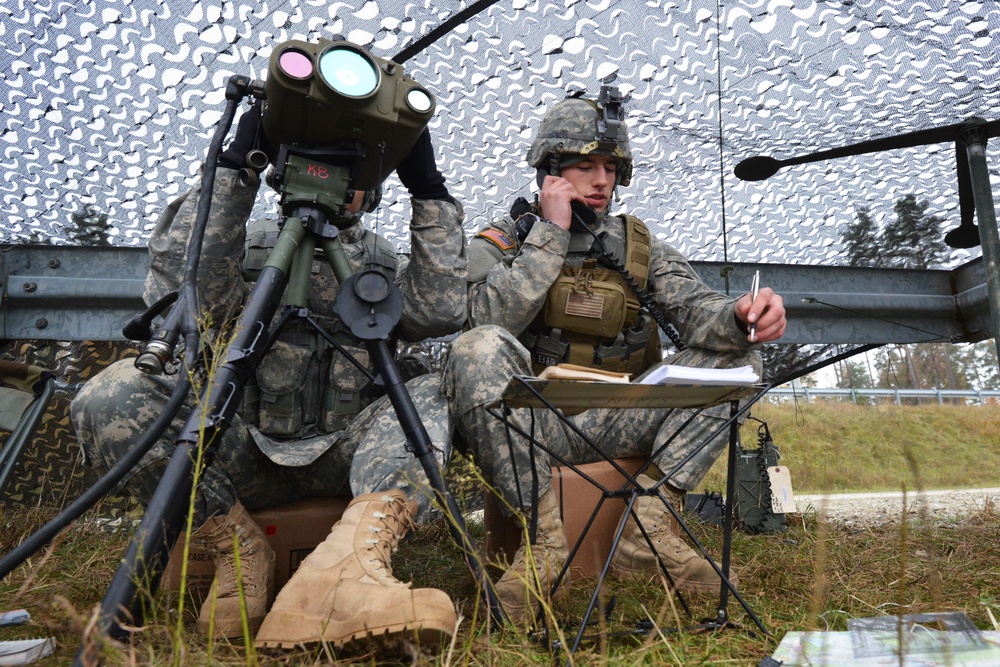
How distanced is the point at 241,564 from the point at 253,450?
1.22 ft

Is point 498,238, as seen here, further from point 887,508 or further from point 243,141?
point 887,508

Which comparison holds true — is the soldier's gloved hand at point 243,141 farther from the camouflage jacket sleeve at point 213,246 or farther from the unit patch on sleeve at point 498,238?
the unit patch on sleeve at point 498,238

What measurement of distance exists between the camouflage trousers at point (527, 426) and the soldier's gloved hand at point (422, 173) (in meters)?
0.45

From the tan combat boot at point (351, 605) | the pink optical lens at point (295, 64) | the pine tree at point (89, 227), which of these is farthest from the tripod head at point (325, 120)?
the pine tree at point (89, 227)

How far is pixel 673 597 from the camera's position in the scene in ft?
6.60

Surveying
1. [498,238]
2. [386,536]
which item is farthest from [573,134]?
[386,536]

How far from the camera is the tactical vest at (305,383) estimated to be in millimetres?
2178

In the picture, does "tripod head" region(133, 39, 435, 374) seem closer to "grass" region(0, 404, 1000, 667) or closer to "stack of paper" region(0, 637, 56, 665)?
"stack of paper" region(0, 637, 56, 665)

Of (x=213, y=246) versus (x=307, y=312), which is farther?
(x=213, y=246)

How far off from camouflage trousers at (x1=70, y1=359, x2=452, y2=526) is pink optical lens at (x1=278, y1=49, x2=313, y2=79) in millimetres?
910

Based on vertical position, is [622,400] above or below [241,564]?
above

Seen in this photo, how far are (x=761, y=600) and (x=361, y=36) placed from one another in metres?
2.48

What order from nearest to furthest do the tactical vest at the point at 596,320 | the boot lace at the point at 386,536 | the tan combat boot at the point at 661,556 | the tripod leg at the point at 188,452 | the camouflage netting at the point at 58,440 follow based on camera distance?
the tripod leg at the point at 188,452 < the boot lace at the point at 386,536 < the tan combat boot at the point at 661,556 < the tactical vest at the point at 596,320 < the camouflage netting at the point at 58,440

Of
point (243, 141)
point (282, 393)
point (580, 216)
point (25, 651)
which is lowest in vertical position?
point (25, 651)
